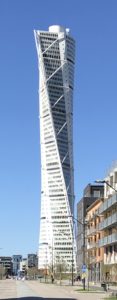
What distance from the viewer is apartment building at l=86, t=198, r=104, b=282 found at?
13238 cm

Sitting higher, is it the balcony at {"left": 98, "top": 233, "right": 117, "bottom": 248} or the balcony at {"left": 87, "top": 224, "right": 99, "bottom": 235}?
the balcony at {"left": 87, "top": 224, "right": 99, "bottom": 235}

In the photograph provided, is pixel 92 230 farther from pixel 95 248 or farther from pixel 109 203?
pixel 109 203

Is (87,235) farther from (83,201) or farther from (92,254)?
(83,201)

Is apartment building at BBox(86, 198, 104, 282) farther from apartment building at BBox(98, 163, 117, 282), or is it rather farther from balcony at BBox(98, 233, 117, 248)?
apartment building at BBox(98, 163, 117, 282)

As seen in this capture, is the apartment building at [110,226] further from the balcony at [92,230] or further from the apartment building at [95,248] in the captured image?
the balcony at [92,230]

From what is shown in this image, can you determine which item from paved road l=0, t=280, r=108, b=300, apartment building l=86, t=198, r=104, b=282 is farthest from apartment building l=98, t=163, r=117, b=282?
paved road l=0, t=280, r=108, b=300

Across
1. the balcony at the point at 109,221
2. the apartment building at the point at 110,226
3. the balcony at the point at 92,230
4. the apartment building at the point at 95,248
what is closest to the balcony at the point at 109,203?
the apartment building at the point at 110,226

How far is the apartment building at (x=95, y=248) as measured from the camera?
132 m

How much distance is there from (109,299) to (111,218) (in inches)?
1969

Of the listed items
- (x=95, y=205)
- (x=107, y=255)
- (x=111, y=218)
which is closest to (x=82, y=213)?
(x=95, y=205)

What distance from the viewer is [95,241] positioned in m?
142

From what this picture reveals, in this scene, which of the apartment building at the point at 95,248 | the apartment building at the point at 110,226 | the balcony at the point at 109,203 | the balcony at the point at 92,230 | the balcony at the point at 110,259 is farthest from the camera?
the balcony at the point at 92,230

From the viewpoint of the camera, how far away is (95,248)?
459 feet

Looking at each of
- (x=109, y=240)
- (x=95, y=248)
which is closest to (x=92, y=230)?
(x=95, y=248)
